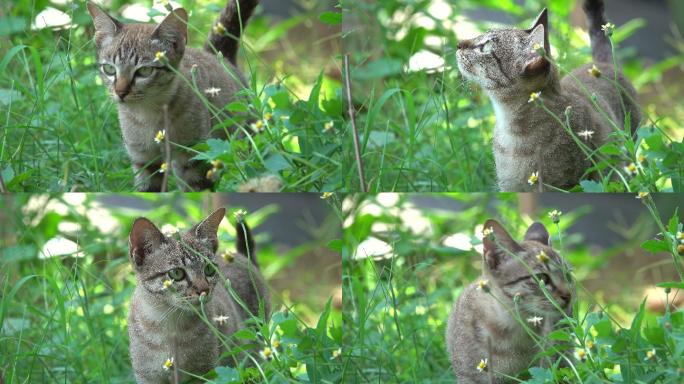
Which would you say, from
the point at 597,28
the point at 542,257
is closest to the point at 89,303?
the point at 542,257

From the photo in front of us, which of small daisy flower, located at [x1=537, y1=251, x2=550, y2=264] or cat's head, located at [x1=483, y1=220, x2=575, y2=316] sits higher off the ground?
small daisy flower, located at [x1=537, y1=251, x2=550, y2=264]

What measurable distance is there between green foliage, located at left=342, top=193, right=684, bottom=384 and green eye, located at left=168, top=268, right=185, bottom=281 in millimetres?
548

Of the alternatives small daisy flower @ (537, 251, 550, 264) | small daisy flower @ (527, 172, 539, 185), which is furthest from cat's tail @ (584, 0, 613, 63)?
small daisy flower @ (537, 251, 550, 264)

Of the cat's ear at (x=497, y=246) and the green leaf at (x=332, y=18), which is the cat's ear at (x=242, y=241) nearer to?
the green leaf at (x=332, y=18)

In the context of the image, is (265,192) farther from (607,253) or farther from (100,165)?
(607,253)

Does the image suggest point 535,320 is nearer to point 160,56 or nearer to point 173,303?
point 173,303

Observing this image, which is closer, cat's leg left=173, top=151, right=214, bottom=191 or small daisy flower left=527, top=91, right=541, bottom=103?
small daisy flower left=527, top=91, right=541, bottom=103

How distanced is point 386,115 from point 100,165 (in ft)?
3.69

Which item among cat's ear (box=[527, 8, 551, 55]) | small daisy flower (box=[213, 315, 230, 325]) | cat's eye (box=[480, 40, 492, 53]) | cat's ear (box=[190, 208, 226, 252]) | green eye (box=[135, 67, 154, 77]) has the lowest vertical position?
small daisy flower (box=[213, 315, 230, 325])

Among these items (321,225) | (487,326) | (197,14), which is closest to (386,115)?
(321,225)

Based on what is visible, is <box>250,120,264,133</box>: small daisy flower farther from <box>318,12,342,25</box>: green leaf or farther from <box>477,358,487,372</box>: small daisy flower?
<box>477,358,487,372</box>: small daisy flower

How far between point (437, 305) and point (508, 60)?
0.92 meters

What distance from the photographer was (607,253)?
4504 millimetres

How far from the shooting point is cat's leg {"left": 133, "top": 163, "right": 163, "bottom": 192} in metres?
3.26
